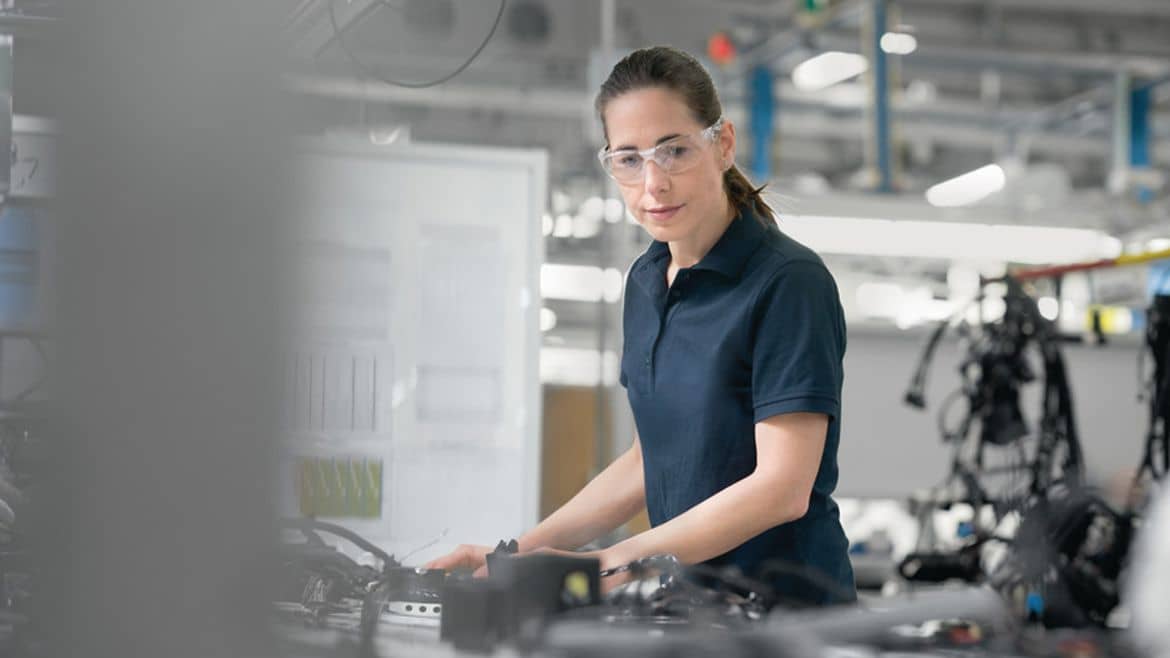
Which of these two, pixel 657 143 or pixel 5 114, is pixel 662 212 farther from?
pixel 5 114

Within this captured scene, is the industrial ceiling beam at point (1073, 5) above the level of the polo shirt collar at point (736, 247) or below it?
above

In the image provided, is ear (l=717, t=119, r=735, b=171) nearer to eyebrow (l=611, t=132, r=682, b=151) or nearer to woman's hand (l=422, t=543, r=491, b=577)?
eyebrow (l=611, t=132, r=682, b=151)

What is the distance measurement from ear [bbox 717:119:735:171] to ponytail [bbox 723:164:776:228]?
0.06m

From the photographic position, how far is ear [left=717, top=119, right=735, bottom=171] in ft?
5.23

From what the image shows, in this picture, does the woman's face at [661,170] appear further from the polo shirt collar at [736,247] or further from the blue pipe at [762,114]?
the blue pipe at [762,114]

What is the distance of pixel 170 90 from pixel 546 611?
0.50 metres

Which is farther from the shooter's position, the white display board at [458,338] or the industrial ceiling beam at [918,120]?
the industrial ceiling beam at [918,120]

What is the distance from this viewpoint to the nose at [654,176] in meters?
1.50

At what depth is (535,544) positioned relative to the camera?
1.64 m

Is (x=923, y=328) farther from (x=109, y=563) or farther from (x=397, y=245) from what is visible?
(x=109, y=563)

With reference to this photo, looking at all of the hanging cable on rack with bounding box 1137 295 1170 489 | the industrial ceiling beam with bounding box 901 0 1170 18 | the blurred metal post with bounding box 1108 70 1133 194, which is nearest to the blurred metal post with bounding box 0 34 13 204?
the hanging cable on rack with bounding box 1137 295 1170 489

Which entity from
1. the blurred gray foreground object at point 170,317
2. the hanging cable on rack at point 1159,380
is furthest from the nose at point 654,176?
the hanging cable on rack at point 1159,380

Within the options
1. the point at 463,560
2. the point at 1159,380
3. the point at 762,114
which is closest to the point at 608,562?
the point at 463,560

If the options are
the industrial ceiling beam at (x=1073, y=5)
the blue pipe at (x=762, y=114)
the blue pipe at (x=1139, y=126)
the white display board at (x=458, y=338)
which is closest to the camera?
the white display board at (x=458, y=338)
